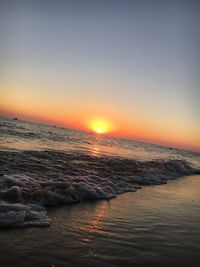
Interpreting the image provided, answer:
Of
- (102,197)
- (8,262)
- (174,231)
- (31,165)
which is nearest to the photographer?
(8,262)

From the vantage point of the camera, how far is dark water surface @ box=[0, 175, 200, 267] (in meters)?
3.91

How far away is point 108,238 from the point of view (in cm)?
478

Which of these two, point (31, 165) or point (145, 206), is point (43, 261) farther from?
point (31, 165)

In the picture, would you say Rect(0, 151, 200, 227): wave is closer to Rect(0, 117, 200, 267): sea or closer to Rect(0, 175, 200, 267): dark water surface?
Rect(0, 117, 200, 267): sea

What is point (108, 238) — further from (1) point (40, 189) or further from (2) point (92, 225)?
(1) point (40, 189)

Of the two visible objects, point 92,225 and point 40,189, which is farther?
point 40,189

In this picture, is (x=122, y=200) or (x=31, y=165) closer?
(x=122, y=200)

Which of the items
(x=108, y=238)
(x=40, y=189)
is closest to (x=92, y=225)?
(x=108, y=238)

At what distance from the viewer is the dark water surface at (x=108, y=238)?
3.91 meters

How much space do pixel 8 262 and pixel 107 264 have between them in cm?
124

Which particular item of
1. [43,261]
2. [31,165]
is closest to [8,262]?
[43,261]

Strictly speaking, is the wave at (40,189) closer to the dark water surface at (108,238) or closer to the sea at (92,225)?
the sea at (92,225)

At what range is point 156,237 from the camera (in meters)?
5.08

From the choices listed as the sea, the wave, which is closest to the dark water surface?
the sea
